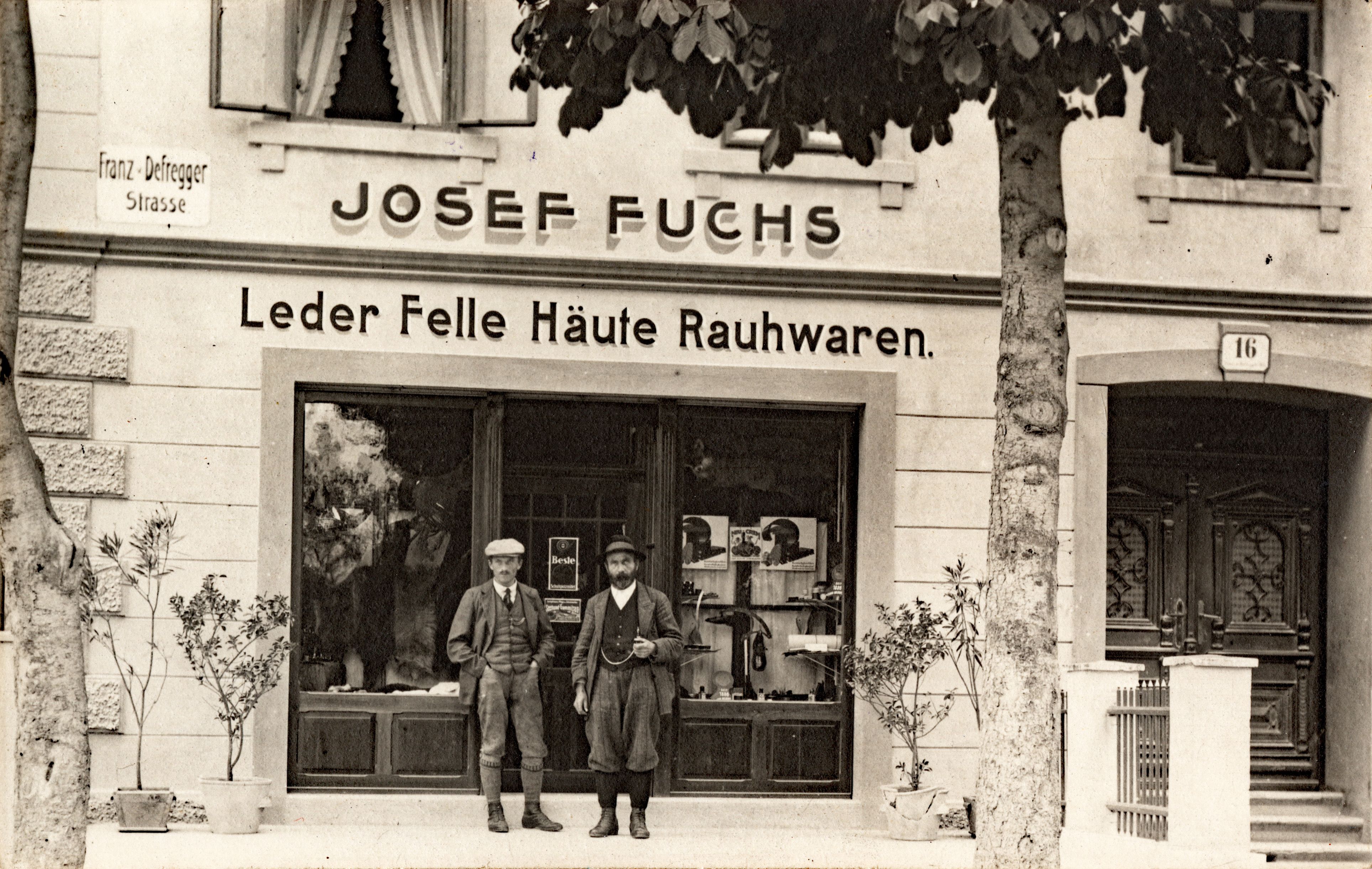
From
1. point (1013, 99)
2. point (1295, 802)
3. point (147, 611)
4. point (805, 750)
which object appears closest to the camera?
point (1013, 99)

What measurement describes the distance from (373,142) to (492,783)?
451 centimetres

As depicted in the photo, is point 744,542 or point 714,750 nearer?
point 714,750

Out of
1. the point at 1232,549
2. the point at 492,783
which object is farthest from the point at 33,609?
the point at 1232,549

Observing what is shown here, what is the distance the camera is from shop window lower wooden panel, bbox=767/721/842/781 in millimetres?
13078

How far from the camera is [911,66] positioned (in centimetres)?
910

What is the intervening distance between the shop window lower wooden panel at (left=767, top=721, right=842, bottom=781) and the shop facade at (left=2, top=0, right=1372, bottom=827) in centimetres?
2

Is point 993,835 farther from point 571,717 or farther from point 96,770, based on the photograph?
point 96,770

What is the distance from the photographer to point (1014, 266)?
9.22m

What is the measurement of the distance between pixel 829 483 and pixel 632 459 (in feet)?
4.80

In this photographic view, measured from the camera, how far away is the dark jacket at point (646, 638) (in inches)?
480

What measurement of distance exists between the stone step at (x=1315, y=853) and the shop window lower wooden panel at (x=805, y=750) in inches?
120

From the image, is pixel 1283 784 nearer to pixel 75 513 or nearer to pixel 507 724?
pixel 507 724

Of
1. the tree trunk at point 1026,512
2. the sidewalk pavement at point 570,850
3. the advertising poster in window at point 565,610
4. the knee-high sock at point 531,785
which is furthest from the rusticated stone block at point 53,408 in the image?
the tree trunk at point 1026,512

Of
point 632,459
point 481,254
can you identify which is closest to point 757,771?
point 632,459
